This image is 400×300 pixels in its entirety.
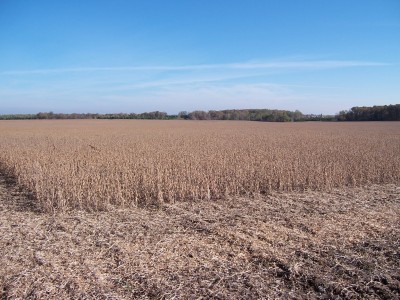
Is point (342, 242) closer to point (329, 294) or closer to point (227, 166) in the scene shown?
point (329, 294)

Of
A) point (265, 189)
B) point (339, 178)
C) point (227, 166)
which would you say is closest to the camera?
point (265, 189)

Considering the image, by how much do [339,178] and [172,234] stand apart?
7146 millimetres

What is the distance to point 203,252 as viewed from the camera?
5.16 m

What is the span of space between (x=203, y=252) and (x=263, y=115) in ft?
299

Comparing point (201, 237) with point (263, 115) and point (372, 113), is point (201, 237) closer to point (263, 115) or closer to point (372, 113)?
point (372, 113)

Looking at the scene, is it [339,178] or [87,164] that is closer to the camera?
[339,178]

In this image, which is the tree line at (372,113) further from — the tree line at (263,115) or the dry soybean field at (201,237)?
the dry soybean field at (201,237)

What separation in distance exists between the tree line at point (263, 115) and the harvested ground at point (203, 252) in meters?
78.8

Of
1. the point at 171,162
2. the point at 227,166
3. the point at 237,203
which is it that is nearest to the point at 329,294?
the point at 237,203

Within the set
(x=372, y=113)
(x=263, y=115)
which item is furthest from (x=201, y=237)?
(x=263, y=115)

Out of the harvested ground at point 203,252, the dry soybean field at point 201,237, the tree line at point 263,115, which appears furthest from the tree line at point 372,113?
the harvested ground at point 203,252

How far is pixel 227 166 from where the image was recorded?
39.5 feet

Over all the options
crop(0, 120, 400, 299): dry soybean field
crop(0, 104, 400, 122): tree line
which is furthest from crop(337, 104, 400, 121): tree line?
crop(0, 120, 400, 299): dry soybean field

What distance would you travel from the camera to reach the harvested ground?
13.5 ft
